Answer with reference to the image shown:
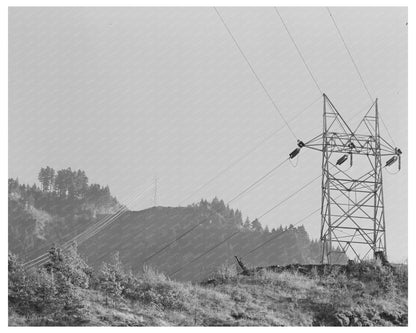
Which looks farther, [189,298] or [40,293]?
[189,298]

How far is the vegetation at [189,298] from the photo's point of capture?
27438 millimetres

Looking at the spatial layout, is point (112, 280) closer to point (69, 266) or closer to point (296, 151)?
point (69, 266)

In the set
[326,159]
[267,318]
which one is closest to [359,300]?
[267,318]

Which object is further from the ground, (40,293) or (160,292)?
(160,292)

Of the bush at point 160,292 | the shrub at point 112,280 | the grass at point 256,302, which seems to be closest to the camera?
the grass at point 256,302

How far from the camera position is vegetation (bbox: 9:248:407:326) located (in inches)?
1080

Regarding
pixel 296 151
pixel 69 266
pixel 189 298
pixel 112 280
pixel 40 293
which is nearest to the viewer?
pixel 40 293

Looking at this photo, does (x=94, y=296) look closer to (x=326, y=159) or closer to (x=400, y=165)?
(x=326, y=159)

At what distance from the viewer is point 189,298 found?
98.1ft

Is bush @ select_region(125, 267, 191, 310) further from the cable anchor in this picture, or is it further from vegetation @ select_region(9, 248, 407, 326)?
the cable anchor

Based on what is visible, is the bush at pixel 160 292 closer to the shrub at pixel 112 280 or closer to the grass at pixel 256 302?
the grass at pixel 256 302

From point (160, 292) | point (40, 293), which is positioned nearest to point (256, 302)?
point (160, 292)

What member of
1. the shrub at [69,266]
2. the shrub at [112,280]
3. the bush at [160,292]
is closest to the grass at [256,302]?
the bush at [160,292]
